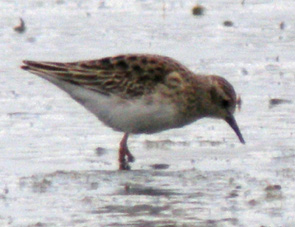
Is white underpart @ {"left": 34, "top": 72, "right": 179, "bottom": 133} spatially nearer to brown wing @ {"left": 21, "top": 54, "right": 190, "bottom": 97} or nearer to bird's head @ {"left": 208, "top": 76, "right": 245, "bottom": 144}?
brown wing @ {"left": 21, "top": 54, "right": 190, "bottom": 97}

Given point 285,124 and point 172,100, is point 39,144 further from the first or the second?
point 285,124

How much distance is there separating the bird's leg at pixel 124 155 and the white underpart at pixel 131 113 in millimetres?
105

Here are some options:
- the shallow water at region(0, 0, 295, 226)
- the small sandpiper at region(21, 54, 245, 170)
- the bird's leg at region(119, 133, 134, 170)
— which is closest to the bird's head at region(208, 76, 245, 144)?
the small sandpiper at region(21, 54, 245, 170)

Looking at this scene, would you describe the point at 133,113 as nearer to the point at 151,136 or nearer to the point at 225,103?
the point at 151,136

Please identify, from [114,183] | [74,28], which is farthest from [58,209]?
[74,28]

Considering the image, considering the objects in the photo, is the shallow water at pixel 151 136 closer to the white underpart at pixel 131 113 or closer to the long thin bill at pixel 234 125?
the long thin bill at pixel 234 125

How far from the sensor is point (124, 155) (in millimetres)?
9703

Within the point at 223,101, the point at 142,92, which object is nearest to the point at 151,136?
the point at 142,92

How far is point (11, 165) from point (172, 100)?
1677mm

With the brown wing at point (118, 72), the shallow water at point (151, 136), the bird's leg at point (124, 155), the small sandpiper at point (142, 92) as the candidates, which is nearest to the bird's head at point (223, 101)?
the small sandpiper at point (142, 92)

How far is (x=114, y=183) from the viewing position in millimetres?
9008

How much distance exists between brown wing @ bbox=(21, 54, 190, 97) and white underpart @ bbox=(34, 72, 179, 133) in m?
0.10

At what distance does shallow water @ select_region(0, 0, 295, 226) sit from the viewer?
8234mm

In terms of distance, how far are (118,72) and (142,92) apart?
371 mm
